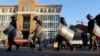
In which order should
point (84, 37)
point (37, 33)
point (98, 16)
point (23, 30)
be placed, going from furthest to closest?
point (23, 30) < point (98, 16) < point (84, 37) < point (37, 33)

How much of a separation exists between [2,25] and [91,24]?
9413 centimetres

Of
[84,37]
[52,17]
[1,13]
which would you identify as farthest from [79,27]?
[1,13]

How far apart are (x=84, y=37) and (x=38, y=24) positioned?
13.5 meters

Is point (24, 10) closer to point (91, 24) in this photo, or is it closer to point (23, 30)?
point (23, 30)

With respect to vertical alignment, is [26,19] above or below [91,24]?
below

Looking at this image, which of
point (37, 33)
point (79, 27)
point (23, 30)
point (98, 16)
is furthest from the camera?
point (23, 30)

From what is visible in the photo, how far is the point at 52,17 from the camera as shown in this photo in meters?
105

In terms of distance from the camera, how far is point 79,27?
152 feet

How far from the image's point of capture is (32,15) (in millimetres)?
103375

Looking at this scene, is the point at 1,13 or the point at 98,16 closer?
the point at 98,16

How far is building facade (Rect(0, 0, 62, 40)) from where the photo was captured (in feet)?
342

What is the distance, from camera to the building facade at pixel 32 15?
10419 cm

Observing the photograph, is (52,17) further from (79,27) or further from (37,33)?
(37,33)

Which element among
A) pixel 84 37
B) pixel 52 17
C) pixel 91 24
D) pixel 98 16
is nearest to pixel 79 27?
pixel 84 37
